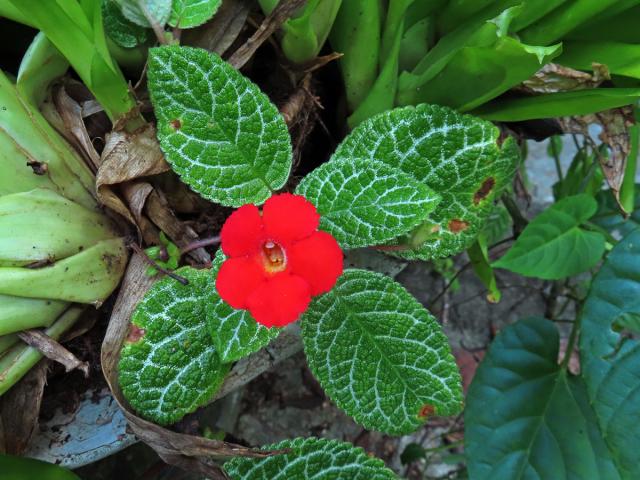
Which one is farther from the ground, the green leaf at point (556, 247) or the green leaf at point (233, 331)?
the green leaf at point (233, 331)

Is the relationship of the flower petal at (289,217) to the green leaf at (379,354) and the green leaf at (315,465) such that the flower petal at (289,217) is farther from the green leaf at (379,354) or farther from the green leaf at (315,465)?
the green leaf at (315,465)

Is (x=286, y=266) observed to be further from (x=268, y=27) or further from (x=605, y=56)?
(x=605, y=56)

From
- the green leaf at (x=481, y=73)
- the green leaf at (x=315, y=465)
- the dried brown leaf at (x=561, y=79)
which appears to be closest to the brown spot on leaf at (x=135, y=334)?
the green leaf at (x=315, y=465)

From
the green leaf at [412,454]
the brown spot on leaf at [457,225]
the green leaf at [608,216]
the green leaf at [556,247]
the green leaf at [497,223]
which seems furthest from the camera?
the green leaf at [497,223]

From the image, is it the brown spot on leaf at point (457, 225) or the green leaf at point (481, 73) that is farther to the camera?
the brown spot on leaf at point (457, 225)

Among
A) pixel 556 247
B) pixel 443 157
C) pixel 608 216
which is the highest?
pixel 443 157

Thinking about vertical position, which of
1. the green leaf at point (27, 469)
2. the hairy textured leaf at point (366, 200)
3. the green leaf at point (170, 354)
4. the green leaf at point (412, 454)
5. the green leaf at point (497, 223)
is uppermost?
the hairy textured leaf at point (366, 200)

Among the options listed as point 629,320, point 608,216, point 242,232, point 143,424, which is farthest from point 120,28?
point 608,216
